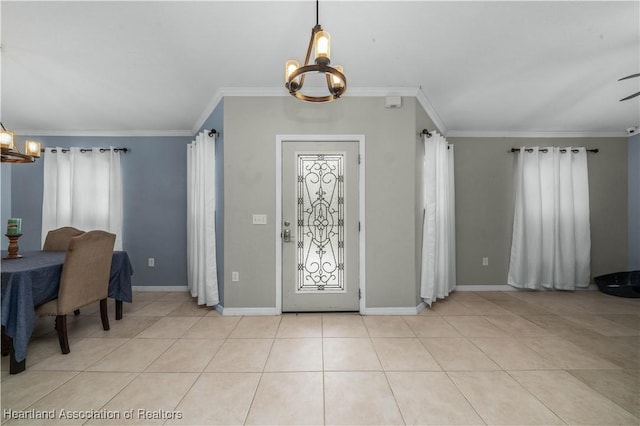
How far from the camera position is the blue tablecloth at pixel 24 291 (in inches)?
69.8

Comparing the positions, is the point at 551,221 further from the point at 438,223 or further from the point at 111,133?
the point at 111,133

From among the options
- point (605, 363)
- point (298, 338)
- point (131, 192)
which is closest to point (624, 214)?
point (605, 363)

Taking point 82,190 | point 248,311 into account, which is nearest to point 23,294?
point 248,311

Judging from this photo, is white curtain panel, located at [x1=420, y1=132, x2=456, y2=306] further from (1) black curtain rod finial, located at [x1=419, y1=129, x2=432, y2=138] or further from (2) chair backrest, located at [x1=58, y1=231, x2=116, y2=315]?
(2) chair backrest, located at [x1=58, y1=231, x2=116, y2=315]

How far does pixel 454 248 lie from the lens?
375 cm

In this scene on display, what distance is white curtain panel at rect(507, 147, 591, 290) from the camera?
12.4 ft

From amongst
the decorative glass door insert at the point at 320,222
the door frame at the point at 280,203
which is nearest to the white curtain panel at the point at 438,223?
the door frame at the point at 280,203

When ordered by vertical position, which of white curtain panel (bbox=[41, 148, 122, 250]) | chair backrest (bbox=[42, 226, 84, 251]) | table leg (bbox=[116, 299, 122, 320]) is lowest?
table leg (bbox=[116, 299, 122, 320])

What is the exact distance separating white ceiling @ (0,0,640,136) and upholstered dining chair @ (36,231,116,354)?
5.21ft

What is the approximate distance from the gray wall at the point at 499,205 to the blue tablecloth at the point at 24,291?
15.3 feet

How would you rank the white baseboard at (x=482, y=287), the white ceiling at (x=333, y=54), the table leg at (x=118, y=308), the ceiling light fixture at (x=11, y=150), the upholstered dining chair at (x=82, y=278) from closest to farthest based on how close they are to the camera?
the white ceiling at (x=333, y=54) < the upholstered dining chair at (x=82, y=278) < the ceiling light fixture at (x=11, y=150) < the table leg at (x=118, y=308) < the white baseboard at (x=482, y=287)

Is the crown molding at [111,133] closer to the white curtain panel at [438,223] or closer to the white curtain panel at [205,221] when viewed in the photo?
the white curtain panel at [205,221]

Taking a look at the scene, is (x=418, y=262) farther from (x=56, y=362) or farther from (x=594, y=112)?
(x=56, y=362)

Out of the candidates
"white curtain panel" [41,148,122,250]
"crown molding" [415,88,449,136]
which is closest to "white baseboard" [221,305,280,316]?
"white curtain panel" [41,148,122,250]
